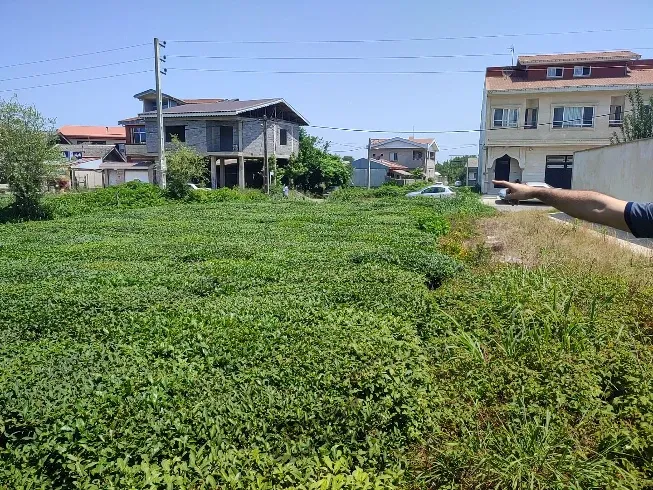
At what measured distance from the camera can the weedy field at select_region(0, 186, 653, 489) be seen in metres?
3.46

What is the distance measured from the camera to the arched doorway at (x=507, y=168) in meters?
34.8

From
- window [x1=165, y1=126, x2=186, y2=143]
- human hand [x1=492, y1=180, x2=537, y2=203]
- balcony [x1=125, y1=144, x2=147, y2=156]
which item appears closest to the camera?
human hand [x1=492, y1=180, x2=537, y2=203]

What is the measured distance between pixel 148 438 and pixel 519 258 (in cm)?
786

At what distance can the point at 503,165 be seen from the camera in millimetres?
35219

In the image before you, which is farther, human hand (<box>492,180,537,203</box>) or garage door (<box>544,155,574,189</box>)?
garage door (<box>544,155,574,189</box>)

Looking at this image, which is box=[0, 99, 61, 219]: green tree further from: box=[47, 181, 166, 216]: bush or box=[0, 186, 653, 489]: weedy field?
box=[0, 186, 653, 489]: weedy field

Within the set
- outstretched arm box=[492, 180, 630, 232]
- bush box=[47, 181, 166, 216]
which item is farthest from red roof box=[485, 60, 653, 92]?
outstretched arm box=[492, 180, 630, 232]

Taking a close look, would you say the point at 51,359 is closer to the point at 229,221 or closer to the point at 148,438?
the point at 148,438

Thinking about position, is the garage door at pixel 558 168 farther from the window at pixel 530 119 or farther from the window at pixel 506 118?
the window at pixel 506 118

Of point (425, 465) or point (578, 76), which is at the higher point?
point (578, 76)

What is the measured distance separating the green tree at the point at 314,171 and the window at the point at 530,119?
466 inches

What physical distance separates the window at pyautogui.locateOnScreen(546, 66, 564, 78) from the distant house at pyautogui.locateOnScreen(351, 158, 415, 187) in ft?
54.0

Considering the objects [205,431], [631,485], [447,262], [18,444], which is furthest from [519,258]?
[18,444]

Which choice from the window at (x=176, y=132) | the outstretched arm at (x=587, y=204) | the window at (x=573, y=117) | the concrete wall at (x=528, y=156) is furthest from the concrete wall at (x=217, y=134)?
the outstretched arm at (x=587, y=204)
